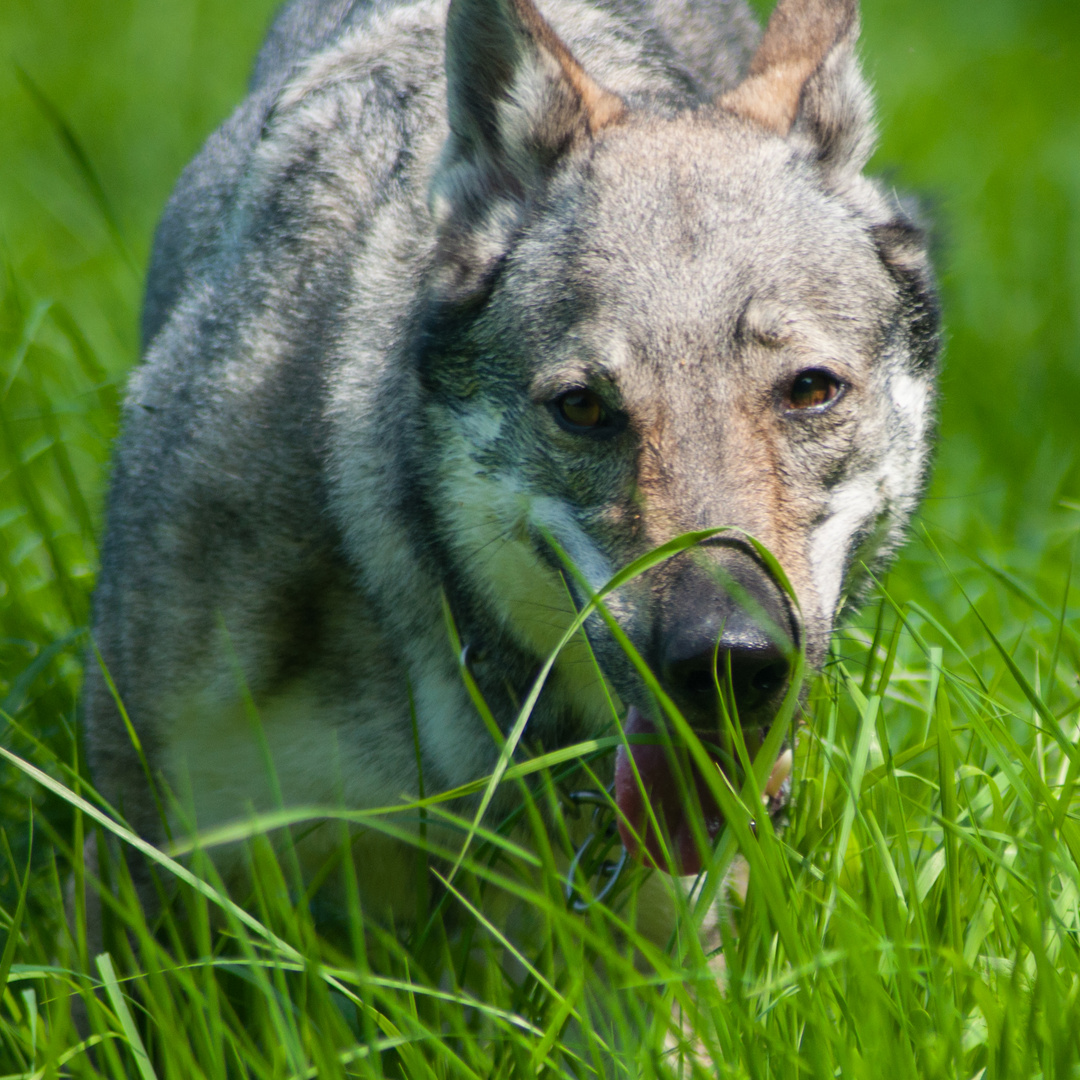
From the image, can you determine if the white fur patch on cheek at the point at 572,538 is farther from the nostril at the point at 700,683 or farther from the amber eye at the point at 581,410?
the nostril at the point at 700,683

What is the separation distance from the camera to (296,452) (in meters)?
2.97

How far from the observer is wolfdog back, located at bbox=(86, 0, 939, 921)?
246 centimetres

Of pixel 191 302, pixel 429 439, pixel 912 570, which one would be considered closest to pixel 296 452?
pixel 429 439

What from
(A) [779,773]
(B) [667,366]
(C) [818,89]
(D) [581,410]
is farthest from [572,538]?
(C) [818,89]

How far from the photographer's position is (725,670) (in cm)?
214

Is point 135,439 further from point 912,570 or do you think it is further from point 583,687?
point 912,570

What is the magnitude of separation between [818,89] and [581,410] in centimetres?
104

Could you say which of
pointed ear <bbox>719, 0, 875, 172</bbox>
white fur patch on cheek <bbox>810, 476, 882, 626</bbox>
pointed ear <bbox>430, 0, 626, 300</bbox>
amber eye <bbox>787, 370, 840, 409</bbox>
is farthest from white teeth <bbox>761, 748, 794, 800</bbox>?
pointed ear <bbox>719, 0, 875, 172</bbox>

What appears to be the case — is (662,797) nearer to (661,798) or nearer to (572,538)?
(661,798)

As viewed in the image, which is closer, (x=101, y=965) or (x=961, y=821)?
(x=101, y=965)

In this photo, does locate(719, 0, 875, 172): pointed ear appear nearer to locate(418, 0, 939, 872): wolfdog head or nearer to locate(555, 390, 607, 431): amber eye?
locate(418, 0, 939, 872): wolfdog head

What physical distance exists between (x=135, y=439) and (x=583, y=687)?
1284 millimetres

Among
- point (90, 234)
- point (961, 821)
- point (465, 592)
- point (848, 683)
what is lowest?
point (961, 821)

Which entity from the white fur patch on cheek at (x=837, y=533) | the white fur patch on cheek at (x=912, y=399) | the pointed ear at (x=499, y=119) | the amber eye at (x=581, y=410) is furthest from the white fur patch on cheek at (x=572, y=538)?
the white fur patch on cheek at (x=912, y=399)
